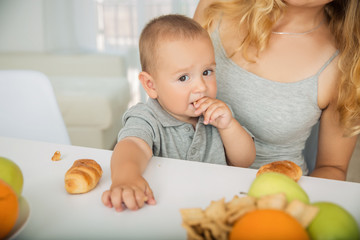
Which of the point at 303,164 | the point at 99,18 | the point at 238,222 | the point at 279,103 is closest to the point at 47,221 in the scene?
the point at 238,222

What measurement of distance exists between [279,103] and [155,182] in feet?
2.27

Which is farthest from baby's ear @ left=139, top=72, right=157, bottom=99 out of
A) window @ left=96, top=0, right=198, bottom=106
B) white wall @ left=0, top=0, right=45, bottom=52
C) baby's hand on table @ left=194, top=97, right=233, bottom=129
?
white wall @ left=0, top=0, right=45, bottom=52

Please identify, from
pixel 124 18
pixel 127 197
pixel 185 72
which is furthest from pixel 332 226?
pixel 124 18

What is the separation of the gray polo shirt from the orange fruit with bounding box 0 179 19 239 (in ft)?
1.67

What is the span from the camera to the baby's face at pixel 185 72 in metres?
0.94

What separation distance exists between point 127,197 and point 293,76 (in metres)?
0.85

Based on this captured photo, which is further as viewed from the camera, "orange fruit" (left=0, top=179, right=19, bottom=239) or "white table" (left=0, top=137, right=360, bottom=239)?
"white table" (left=0, top=137, right=360, bottom=239)

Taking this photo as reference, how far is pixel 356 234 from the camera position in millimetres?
435

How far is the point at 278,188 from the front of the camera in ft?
1.70

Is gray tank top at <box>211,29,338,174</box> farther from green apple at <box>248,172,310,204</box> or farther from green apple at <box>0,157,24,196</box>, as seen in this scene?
green apple at <box>0,157,24,196</box>

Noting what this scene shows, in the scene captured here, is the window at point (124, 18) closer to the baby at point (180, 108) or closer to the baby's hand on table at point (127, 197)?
the baby at point (180, 108)

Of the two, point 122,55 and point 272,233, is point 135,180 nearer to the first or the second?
point 272,233

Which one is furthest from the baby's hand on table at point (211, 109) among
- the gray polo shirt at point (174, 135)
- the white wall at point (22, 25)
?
the white wall at point (22, 25)

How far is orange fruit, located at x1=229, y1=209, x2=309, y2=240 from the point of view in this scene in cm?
37
